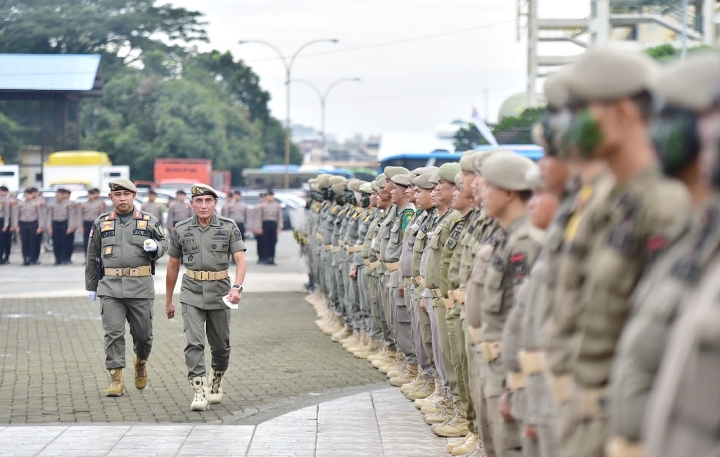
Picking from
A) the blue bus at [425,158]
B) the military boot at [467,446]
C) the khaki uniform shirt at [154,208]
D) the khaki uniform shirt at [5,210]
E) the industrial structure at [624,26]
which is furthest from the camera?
the industrial structure at [624,26]

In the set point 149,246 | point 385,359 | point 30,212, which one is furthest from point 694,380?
point 30,212

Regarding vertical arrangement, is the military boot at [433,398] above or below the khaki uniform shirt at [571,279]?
below

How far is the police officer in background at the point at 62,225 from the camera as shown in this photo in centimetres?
3253

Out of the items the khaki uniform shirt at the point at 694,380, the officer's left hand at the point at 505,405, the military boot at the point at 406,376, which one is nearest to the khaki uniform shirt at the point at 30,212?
the military boot at the point at 406,376

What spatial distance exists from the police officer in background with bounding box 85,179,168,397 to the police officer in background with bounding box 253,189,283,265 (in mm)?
20347

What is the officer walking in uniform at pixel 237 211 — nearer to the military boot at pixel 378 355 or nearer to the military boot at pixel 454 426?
the military boot at pixel 378 355

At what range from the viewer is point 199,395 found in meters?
11.4

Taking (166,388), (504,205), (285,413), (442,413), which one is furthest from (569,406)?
(166,388)

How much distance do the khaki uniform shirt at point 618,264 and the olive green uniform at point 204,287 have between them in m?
7.62

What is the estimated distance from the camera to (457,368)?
31.7 ft

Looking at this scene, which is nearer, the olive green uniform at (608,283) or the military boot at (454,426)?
the olive green uniform at (608,283)

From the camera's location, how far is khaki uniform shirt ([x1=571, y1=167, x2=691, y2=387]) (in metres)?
4.02

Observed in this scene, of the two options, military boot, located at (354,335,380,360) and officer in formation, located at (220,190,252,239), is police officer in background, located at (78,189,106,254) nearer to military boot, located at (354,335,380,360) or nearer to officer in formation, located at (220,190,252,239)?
officer in formation, located at (220,190,252,239)

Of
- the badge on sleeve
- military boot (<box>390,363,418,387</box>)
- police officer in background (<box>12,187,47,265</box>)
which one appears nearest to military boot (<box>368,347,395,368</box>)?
military boot (<box>390,363,418,387</box>)
